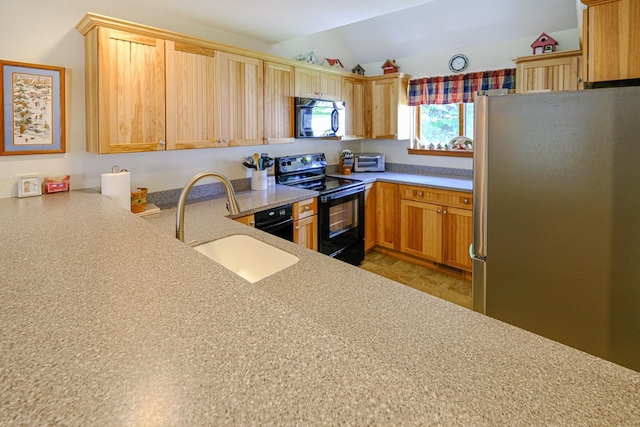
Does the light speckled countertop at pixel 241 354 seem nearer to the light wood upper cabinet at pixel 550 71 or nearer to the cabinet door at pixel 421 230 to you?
the cabinet door at pixel 421 230

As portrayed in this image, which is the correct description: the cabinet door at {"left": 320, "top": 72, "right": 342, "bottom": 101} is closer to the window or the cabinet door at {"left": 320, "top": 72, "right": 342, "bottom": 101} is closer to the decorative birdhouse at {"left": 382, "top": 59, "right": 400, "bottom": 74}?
the decorative birdhouse at {"left": 382, "top": 59, "right": 400, "bottom": 74}

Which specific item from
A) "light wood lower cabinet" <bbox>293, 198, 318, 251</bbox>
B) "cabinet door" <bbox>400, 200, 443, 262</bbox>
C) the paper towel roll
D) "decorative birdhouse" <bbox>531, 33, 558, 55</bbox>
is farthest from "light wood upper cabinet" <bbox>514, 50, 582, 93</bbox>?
the paper towel roll

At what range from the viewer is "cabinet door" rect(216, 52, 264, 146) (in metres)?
2.75

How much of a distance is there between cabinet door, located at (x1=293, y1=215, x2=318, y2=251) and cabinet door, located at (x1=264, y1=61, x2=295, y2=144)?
2.48 feet

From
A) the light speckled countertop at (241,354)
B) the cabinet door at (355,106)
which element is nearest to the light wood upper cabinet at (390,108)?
the cabinet door at (355,106)

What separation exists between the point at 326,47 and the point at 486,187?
320 centimetres

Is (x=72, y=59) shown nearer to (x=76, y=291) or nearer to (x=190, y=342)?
(x=76, y=291)

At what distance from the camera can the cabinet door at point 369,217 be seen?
13.1ft

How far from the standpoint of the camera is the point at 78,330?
2.19 ft

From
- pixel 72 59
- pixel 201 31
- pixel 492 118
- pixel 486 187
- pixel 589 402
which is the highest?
pixel 201 31

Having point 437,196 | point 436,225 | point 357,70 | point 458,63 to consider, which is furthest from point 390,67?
point 436,225

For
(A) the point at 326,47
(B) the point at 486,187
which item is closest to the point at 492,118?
(B) the point at 486,187

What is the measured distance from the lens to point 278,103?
3.22 m

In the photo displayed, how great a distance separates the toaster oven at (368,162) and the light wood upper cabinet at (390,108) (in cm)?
25
